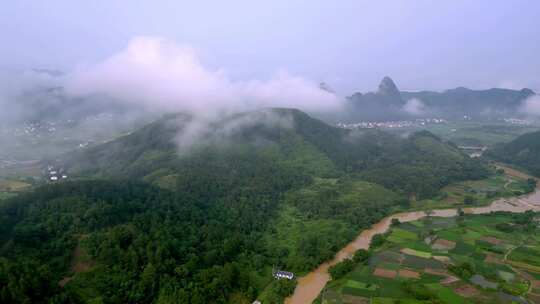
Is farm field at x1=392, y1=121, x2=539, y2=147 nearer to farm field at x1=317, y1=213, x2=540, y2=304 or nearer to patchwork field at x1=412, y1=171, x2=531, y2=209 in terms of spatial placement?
patchwork field at x1=412, y1=171, x2=531, y2=209

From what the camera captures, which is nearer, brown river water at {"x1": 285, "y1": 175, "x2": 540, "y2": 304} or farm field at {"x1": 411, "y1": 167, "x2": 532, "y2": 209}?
brown river water at {"x1": 285, "y1": 175, "x2": 540, "y2": 304}

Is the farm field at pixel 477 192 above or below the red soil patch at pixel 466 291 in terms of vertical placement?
above

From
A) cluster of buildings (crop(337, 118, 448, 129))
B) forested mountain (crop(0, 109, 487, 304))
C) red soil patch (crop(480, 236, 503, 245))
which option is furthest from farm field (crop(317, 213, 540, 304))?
cluster of buildings (crop(337, 118, 448, 129))

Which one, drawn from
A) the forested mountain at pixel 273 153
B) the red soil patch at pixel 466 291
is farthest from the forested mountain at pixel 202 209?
the red soil patch at pixel 466 291

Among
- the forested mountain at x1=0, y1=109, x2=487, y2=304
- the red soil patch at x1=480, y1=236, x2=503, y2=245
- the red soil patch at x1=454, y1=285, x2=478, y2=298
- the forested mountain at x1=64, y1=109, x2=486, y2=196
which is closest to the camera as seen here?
the forested mountain at x1=0, y1=109, x2=487, y2=304

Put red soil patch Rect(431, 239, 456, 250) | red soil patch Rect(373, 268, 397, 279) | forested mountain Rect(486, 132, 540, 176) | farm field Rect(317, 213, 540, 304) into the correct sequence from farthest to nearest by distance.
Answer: forested mountain Rect(486, 132, 540, 176)
red soil patch Rect(431, 239, 456, 250)
red soil patch Rect(373, 268, 397, 279)
farm field Rect(317, 213, 540, 304)

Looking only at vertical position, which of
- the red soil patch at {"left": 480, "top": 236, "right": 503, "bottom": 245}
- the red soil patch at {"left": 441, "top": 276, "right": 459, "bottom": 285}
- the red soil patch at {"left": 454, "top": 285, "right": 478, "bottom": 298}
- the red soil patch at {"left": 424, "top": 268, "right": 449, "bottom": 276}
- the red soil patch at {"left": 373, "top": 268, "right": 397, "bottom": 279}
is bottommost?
the red soil patch at {"left": 454, "top": 285, "right": 478, "bottom": 298}

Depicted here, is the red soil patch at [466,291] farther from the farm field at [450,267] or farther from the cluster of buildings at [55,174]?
the cluster of buildings at [55,174]
